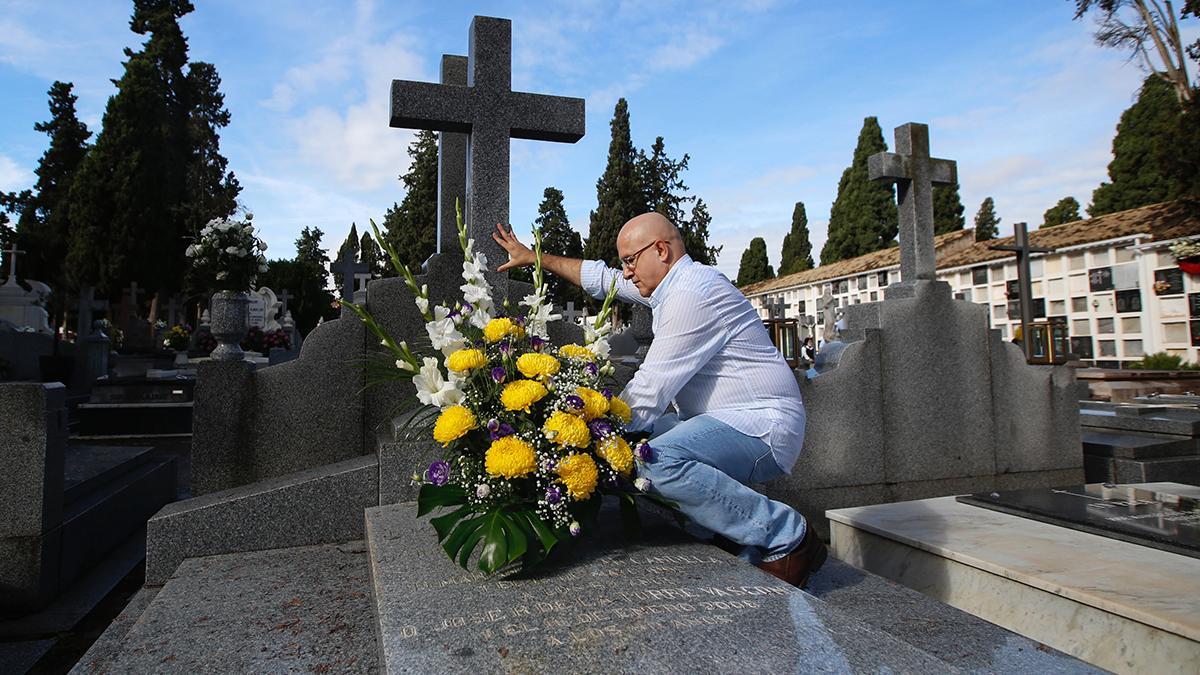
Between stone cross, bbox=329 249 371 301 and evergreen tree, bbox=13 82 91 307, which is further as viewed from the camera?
evergreen tree, bbox=13 82 91 307

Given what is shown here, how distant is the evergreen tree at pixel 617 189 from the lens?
3033cm

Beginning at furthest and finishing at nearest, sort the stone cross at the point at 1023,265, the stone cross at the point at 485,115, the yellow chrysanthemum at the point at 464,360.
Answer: the stone cross at the point at 1023,265 → the stone cross at the point at 485,115 → the yellow chrysanthemum at the point at 464,360

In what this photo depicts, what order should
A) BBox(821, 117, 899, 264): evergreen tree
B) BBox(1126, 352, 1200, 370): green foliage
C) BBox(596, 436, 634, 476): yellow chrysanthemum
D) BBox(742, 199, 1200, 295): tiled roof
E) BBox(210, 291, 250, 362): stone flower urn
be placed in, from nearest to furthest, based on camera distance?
1. BBox(596, 436, 634, 476): yellow chrysanthemum
2. BBox(210, 291, 250, 362): stone flower urn
3. BBox(1126, 352, 1200, 370): green foliage
4. BBox(742, 199, 1200, 295): tiled roof
5. BBox(821, 117, 899, 264): evergreen tree

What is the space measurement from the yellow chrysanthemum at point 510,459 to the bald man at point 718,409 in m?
0.43

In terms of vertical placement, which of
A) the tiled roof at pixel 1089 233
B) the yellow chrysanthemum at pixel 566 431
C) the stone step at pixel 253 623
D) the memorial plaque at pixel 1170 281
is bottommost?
the stone step at pixel 253 623

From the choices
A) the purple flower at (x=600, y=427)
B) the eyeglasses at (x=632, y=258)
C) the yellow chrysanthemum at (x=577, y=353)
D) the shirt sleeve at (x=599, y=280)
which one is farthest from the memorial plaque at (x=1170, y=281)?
the purple flower at (x=600, y=427)

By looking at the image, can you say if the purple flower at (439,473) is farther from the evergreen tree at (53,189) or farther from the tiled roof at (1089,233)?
the evergreen tree at (53,189)

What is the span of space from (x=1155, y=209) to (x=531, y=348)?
21.3 meters

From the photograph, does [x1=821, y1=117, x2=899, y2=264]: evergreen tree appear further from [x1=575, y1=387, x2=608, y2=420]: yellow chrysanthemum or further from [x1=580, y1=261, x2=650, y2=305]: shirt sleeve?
[x1=575, y1=387, x2=608, y2=420]: yellow chrysanthemum

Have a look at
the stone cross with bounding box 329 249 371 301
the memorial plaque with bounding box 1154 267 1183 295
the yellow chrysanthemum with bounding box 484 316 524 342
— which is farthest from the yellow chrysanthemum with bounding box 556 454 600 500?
the memorial plaque with bounding box 1154 267 1183 295

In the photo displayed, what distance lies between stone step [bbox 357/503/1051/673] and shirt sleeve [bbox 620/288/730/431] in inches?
20.6

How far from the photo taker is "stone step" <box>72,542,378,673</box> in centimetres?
216

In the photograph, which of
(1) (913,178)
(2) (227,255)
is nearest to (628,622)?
(1) (913,178)

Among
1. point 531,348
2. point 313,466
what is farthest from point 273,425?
point 531,348
